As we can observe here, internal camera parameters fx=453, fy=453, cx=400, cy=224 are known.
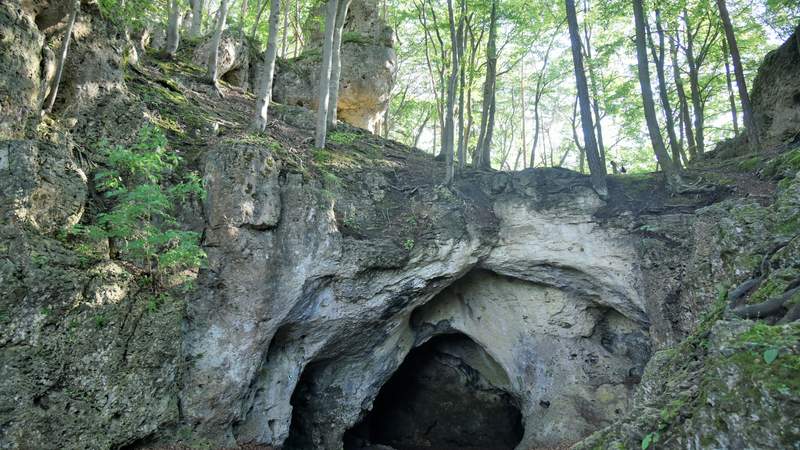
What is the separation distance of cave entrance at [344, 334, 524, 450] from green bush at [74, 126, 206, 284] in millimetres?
9015

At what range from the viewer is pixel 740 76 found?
11336 mm

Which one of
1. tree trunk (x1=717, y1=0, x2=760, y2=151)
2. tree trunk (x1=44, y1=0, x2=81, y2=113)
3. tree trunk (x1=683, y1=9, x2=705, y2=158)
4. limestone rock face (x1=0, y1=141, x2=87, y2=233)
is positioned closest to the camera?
limestone rock face (x1=0, y1=141, x2=87, y2=233)

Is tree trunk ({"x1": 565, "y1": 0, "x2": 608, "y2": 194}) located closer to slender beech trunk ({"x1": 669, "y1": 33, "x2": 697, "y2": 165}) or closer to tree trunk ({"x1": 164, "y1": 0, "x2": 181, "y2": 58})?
slender beech trunk ({"x1": 669, "y1": 33, "x2": 697, "y2": 165})

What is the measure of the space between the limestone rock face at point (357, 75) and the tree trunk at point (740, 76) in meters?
11.0

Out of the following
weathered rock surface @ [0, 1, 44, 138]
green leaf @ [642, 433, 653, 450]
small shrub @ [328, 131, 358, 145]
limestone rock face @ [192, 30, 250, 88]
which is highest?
limestone rock face @ [192, 30, 250, 88]

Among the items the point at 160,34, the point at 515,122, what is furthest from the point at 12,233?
the point at 515,122

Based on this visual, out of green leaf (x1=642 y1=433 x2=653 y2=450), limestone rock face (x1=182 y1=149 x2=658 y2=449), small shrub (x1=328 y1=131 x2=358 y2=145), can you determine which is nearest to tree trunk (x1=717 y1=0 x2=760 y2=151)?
limestone rock face (x1=182 y1=149 x2=658 y2=449)

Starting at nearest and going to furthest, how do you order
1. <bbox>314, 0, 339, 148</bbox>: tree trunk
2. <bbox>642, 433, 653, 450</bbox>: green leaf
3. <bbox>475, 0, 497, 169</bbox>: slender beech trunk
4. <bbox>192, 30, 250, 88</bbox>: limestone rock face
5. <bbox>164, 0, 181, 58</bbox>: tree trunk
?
<bbox>642, 433, 653, 450</bbox>: green leaf < <bbox>314, 0, 339, 148</bbox>: tree trunk < <bbox>164, 0, 181, 58</bbox>: tree trunk < <bbox>192, 30, 250, 88</bbox>: limestone rock face < <bbox>475, 0, 497, 169</bbox>: slender beech trunk

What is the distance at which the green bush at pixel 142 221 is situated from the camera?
6.74 meters

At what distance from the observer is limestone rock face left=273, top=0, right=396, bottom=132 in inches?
664

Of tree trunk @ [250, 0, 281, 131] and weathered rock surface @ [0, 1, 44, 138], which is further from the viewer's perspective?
tree trunk @ [250, 0, 281, 131]

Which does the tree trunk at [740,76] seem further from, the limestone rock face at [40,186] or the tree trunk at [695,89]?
the limestone rock face at [40,186]

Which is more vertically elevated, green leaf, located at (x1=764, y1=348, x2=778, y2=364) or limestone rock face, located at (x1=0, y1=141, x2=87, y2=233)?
limestone rock face, located at (x1=0, y1=141, x2=87, y2=233)

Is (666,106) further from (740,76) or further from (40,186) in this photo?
(40,186)
